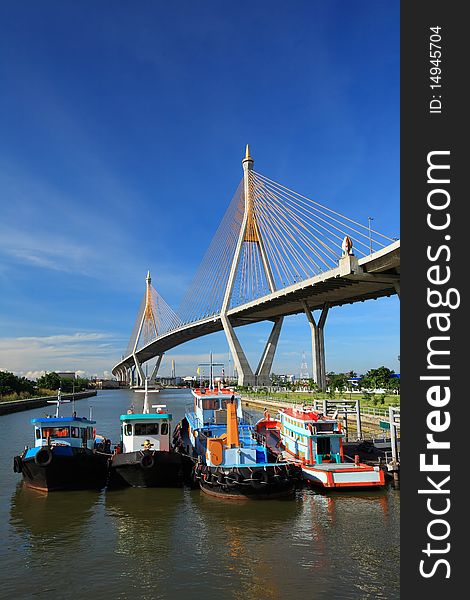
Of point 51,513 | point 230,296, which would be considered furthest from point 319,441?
point 230,296

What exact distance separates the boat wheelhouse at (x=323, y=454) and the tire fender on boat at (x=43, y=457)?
966 cm

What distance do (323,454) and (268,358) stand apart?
177ft

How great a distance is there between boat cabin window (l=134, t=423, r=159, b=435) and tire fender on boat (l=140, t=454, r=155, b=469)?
1.55 meters

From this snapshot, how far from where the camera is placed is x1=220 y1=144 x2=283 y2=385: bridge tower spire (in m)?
64.0

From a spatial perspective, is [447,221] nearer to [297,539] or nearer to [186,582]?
[186,582]

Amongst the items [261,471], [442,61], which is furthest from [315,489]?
[442,61]

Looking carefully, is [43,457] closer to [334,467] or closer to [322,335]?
[334,467]

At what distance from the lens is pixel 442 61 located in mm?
7012

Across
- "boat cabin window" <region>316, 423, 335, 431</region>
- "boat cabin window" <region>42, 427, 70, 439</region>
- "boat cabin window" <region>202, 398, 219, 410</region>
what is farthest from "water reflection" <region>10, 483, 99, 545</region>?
"boat cabin window" <region>316, 423, 335, 431</region>

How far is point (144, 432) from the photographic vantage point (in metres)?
20.6

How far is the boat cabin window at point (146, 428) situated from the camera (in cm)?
2061

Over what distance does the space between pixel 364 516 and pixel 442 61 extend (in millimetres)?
13276

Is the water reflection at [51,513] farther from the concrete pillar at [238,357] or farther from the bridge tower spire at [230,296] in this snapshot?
the concrete pillar at [238,357]

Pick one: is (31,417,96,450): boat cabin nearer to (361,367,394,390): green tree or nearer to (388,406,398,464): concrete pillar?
(388,406,398,464): concrete pillar
